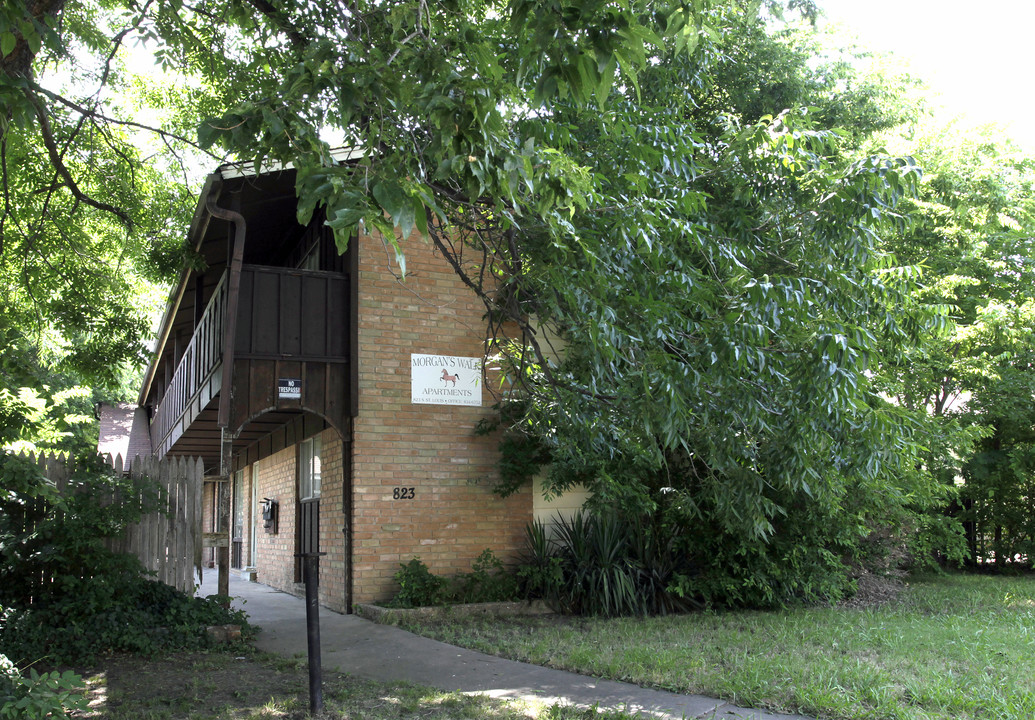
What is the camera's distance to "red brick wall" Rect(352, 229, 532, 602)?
10633 millimetres

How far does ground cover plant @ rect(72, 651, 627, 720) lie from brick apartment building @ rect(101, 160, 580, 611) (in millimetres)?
2901

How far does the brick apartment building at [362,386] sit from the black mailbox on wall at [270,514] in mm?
2617

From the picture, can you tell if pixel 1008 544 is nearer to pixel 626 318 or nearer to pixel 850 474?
pixel 850 474

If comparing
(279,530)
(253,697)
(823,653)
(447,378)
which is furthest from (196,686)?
(279,530)

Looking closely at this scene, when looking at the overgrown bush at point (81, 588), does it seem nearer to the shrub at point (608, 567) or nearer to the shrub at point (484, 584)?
the shrub at point (484, 584)

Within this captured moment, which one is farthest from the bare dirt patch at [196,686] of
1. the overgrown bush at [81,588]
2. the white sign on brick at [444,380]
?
the white sign on brick at [444,380]

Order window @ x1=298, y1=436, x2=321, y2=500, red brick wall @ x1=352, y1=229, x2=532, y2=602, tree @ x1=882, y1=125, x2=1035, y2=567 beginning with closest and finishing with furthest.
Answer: red brick wall @ x1=352, y1=229, x2=532, y2=602
tree @ x1=882, y1=125, x2=1035, y2=567
window @ x1=298, y1=436, x2=321, y2=500

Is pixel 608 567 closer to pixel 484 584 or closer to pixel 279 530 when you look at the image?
pixel 484 584

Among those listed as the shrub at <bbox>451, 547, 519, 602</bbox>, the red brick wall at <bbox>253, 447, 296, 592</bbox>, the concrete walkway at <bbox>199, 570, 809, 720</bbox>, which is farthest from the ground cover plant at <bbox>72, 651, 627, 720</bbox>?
the red brick wall at <bbox>253, 447, 296, 592</bbox>

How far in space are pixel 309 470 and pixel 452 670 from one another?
270 inches

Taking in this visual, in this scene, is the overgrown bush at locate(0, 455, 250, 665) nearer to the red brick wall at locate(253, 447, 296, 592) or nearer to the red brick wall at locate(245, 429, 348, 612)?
the red brick wall at locate(245, 429, 348, 612)

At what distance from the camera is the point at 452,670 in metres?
6.97

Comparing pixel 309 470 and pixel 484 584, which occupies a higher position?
pixel 309 470

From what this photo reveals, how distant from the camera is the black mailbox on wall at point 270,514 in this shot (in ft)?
48.6
